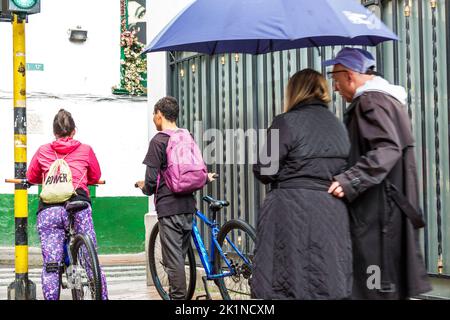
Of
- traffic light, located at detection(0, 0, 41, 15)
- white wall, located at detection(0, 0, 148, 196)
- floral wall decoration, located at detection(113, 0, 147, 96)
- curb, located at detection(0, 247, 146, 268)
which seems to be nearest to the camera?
traffic light, located at detection(0, 0, 41, 15)

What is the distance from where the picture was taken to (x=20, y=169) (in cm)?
820

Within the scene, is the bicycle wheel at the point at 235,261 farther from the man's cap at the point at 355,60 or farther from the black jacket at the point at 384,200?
the man's cap at the point at 355,60

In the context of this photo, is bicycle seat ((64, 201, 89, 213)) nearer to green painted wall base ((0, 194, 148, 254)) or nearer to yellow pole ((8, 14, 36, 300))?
yellow pole ((8, 14, 36, 300))

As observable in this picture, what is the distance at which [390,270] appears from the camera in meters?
4.82

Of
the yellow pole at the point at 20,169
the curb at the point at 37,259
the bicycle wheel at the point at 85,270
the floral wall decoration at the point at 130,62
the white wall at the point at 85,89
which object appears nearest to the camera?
the bicycle wheel at the point at 85,270

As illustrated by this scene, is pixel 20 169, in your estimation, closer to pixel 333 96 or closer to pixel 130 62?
pixel 333 96

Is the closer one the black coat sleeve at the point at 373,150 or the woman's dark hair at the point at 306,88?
the black coat sleeve at the point at 373,150

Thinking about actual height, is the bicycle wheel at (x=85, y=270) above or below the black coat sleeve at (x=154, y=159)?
below

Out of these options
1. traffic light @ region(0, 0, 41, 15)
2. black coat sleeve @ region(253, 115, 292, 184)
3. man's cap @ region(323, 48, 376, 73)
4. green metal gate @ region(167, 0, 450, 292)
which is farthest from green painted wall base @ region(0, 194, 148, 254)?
man's cap @ region(323, 48, 376, 73)

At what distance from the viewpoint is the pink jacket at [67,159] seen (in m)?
7.51

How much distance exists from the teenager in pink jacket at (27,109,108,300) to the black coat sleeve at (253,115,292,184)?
287 centimetres

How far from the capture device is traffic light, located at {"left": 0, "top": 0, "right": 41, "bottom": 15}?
7953 millimetres

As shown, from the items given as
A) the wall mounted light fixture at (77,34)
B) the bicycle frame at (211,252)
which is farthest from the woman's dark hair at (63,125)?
the wall mounted light fixture at (77,34)

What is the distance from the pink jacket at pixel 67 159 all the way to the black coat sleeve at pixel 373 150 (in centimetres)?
326
